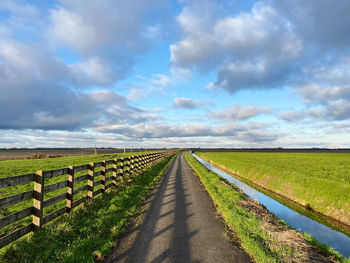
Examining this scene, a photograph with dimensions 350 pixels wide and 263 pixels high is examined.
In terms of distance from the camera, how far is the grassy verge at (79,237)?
16.7 feet

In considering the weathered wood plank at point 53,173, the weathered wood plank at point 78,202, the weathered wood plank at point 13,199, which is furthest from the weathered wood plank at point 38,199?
the weathered wood plank at point 78,202

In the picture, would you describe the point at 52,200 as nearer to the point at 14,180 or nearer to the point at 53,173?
the point at 53,173

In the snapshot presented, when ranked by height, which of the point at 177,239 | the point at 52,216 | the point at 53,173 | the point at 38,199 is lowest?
the point at 177,239

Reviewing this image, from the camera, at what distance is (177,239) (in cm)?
614

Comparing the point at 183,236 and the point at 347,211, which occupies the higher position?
the point at 183,236

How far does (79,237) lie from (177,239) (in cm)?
287

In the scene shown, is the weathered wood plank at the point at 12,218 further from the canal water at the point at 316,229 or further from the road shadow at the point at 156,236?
the canal water at the point at 316,229

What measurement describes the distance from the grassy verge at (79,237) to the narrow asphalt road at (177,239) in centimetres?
49

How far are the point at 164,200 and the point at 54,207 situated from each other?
16.6 ft

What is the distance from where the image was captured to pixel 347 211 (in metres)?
10.9

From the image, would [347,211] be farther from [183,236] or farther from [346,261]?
[183,236]

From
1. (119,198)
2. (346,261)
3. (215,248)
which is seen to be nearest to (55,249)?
(215,248)

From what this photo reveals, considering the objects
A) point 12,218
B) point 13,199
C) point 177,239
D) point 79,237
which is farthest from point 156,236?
point 13,199

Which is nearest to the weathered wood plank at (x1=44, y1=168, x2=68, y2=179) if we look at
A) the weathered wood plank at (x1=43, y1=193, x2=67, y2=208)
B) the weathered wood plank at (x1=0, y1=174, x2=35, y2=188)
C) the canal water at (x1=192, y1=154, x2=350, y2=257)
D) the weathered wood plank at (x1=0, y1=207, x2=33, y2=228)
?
the weathered wood plank at (x1=0, y1=174, x2=35, y2=188)
